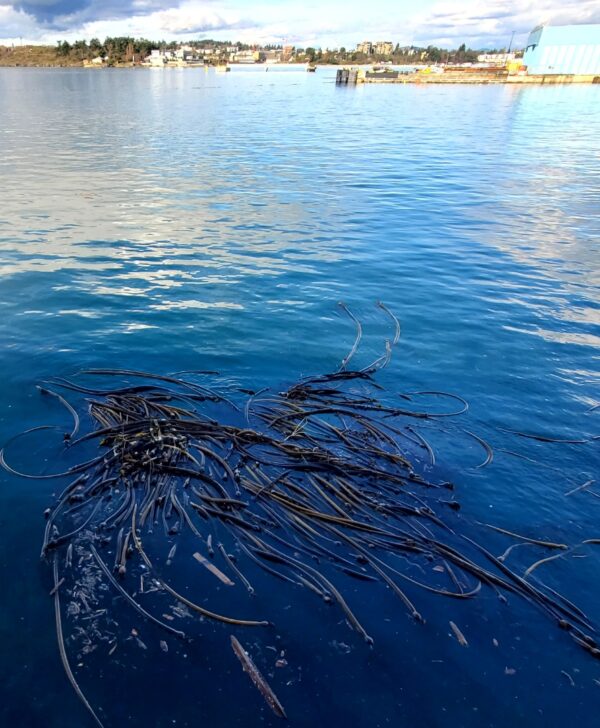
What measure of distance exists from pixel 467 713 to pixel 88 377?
26.6ft

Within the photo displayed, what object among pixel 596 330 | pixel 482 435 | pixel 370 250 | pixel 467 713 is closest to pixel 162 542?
pixel 467 713

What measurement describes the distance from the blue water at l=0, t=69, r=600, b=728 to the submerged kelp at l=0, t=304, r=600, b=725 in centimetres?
21

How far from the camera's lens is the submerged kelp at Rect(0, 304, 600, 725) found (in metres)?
5.20

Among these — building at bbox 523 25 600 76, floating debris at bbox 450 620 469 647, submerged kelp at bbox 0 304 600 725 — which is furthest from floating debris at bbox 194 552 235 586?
building at bbox 523 25 600 76

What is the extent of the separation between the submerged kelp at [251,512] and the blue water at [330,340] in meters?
0.21

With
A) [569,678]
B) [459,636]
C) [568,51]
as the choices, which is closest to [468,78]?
[568,51]

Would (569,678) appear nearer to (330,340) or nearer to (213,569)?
(213,569)

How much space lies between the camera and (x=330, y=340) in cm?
1111

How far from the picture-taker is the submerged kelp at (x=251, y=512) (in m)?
5.20

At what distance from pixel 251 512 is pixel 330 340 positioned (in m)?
5.56

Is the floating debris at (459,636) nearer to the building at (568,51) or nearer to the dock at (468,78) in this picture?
the dock at (468,78)

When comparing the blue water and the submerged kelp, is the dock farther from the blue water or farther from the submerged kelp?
the submerged kelp

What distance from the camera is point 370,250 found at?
1727 cm

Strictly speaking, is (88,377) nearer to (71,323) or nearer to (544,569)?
(71,323)
